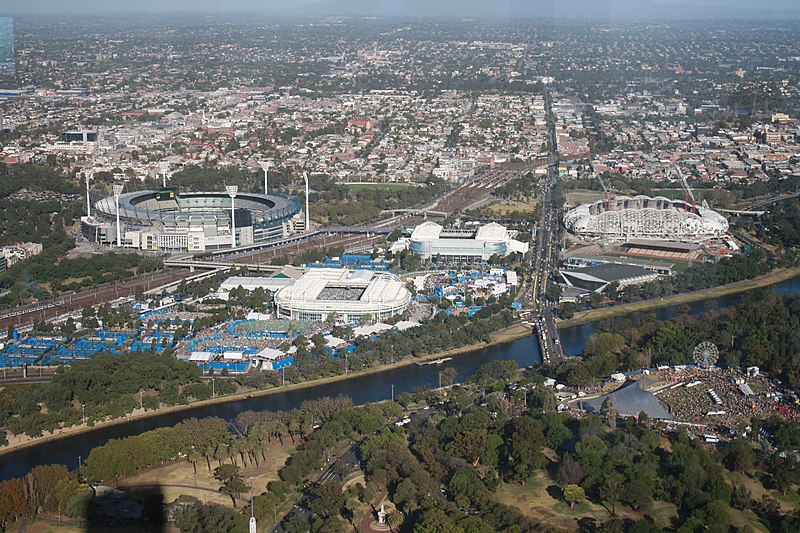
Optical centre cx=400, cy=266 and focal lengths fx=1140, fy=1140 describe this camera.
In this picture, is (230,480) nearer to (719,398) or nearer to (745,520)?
(745,520)

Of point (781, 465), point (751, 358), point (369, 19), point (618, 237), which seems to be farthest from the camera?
point (369, 19)

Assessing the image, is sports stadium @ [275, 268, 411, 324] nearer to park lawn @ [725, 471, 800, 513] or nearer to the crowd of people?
the crowd of people

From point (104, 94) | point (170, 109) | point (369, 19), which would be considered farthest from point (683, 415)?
point (369, 19)

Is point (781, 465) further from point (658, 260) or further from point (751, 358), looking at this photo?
point (658, 260)

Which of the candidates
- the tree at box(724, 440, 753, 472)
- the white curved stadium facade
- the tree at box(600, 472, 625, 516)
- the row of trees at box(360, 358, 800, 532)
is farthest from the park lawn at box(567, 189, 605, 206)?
the tree at box(600, 472, 625, 516)

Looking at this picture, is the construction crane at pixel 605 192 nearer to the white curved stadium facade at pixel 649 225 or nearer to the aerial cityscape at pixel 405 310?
the aerial cityscape at pixel 405 310

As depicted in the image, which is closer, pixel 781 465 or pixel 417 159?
pixel 781 465

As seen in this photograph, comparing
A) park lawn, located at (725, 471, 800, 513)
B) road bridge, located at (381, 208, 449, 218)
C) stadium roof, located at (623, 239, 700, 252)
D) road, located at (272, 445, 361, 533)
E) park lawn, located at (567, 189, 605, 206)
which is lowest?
road bridge, located at (381, 208, 449, 218)

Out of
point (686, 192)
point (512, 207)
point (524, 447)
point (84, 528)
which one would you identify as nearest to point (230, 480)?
point (84, 528)
